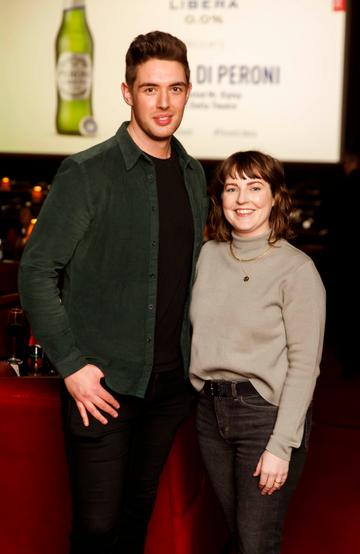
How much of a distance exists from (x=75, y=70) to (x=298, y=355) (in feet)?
16.5

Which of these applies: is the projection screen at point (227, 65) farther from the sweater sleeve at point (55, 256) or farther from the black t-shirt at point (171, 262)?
the sweater sleeve at point (55, 256)

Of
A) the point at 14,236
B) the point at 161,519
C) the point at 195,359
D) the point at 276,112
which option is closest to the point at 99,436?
the point at 195,359

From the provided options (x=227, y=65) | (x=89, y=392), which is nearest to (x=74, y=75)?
(x=227, y=65)

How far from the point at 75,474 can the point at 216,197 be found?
2.11 ft

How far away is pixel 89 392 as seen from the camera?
1463 millimetres

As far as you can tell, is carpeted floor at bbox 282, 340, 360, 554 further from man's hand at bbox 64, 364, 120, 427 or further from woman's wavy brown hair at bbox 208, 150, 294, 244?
woman's wavy brown hair at bbox 208, 150, 294, 244

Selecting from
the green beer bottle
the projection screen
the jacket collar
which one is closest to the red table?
the jacket collar

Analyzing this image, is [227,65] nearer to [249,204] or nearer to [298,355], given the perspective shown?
[249,204]

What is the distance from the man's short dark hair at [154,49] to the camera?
58.5 inches

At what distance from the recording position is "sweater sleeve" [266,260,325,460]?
1391 millimetres

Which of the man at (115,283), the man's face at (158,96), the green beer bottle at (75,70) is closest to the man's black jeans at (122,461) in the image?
the man at (115,283)

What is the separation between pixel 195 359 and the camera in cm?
152

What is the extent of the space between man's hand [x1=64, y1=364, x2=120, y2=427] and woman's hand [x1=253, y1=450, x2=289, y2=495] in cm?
31

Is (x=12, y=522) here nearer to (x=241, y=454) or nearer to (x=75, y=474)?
(x=75, y=474)
